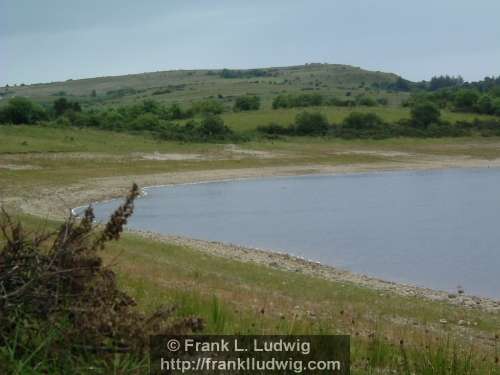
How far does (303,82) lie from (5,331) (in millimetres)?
172767

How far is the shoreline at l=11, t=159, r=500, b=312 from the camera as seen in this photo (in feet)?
60.4

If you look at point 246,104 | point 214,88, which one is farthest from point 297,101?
point 214,88

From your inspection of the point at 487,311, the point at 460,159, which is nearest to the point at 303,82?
the point at 460,159

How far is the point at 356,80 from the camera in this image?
618 feet

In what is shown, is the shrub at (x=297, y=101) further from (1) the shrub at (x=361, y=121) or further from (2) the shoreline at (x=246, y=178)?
(2) the shoreline at (x=246, y=178)

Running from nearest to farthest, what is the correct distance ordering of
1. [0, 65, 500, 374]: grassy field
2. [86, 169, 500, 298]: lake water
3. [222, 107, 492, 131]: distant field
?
[0, 65, 500, 374]: grassy field → [86, 169, 500, 298]: lake water → [222, 107, 492, 131]: distant field

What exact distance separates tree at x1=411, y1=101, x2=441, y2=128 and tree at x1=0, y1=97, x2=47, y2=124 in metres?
40.5

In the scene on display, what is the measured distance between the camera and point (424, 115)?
86688mm

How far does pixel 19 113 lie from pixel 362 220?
43.2 meters

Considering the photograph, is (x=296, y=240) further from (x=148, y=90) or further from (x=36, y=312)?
(x=148, y=90)

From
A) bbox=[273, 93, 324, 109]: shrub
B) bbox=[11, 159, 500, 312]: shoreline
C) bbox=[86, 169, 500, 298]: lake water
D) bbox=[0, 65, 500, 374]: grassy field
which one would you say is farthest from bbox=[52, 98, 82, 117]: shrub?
bbox=[86, 169, 500, 298]: lake water

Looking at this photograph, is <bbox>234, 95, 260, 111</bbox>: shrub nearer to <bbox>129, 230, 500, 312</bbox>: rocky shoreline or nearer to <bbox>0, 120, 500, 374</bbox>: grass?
<bbox>0, 120, 500, 374</bbox>: grass

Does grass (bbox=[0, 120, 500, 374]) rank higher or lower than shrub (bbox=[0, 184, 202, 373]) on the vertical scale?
lower

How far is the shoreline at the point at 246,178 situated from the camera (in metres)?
18.4
